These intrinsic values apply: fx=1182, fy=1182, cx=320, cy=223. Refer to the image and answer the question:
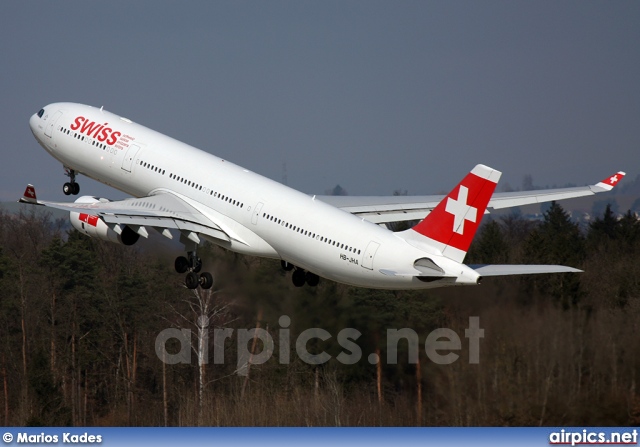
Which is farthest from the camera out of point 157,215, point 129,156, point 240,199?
point 129,156

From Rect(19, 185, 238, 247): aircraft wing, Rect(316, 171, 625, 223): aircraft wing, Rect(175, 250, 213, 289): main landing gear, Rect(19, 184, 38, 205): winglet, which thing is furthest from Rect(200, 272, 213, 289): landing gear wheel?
Rect(19, 184, 38, 205): winglet

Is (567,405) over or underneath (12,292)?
underneath

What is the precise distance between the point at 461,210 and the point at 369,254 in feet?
12.4

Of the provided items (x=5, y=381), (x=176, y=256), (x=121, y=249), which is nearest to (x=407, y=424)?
(x=176, y=256)

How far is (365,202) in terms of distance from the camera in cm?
4984

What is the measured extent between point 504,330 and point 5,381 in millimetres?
45149

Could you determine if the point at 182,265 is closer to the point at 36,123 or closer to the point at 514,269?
the point at 36,123

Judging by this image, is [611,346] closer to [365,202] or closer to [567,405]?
[567,405]

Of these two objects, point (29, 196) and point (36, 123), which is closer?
point (29, 196)

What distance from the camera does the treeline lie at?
35.6m

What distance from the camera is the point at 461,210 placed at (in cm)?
3862

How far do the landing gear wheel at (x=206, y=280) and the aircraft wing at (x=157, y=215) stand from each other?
1394mm

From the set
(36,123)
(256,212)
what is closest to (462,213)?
(256,212)

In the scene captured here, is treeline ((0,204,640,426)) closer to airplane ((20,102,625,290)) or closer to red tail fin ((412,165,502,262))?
airplane ((20,102,625,290))
